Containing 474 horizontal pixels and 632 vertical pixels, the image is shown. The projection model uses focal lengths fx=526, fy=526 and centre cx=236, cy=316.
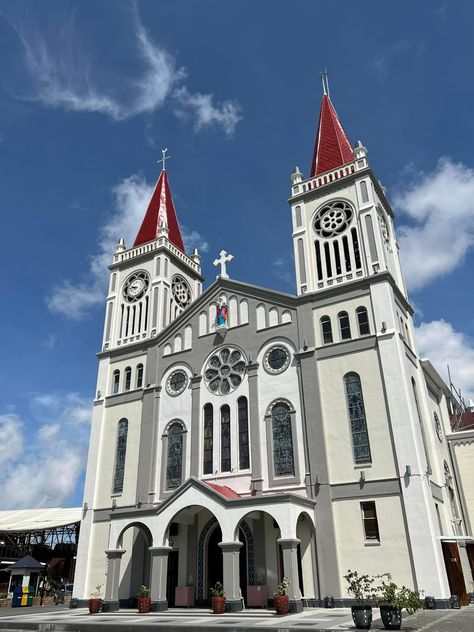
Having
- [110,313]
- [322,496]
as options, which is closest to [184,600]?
[322,496]

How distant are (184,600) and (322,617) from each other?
789 centimetres

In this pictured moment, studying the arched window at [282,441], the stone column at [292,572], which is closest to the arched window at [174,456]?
the arched window at [282,441]

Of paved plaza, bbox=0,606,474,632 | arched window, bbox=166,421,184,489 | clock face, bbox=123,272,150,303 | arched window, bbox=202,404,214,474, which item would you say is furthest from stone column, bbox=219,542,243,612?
clock face, bbox=123,272,150,303

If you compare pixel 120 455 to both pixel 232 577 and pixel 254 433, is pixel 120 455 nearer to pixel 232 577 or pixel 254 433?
pixel 254 433

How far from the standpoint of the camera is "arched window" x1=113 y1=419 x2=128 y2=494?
28.2 m

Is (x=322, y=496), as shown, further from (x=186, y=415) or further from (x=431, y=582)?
(x=186, y=415)

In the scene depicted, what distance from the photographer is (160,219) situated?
120ft

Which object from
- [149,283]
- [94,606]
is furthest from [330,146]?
[94,606]

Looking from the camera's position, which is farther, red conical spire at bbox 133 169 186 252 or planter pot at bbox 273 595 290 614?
red conical spire at bbox 133 169 186 252

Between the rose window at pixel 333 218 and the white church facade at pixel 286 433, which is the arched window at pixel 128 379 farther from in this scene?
the rose window at pixel 333 218

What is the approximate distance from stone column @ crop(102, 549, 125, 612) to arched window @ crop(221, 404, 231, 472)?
5.96m

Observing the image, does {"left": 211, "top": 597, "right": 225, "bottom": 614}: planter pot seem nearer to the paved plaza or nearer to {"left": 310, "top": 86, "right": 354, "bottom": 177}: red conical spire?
the paved plaza

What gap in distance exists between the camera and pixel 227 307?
96.0ft

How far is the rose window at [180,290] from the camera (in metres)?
34.4
